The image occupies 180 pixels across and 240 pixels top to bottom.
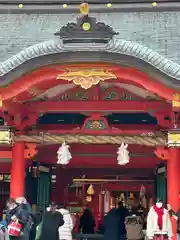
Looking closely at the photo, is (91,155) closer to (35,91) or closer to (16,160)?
(16,160)

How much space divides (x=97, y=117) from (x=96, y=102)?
36cm

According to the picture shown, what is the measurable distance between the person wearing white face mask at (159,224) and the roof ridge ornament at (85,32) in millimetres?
3307

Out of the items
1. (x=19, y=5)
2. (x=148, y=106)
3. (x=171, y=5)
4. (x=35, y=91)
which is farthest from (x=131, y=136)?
(x=19, y=5)

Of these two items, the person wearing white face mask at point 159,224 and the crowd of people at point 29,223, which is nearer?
the crowd of people at point 29,223

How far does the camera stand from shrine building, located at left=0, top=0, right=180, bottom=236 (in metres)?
8.64

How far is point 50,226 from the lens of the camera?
382 inches

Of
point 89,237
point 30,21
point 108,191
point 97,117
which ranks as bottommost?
point 89,237

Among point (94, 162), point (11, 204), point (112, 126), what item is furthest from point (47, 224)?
point (94, 162)

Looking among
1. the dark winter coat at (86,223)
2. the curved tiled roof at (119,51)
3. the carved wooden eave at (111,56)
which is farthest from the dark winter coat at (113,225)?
the curved tiled roof at (119,51)

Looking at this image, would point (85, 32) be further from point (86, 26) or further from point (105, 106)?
point (105, 106)

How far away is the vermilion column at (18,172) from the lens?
10461 mm

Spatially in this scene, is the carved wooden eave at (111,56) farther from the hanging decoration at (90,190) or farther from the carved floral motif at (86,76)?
the hanging decoration at (90,190)

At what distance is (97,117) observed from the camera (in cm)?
1042

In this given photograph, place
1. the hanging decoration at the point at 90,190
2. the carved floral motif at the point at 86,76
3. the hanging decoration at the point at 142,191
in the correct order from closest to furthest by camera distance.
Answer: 1. the carved floral motif at the point at 86,76
2. the hanging decoration at the point at 142,191
3. the hanging decoration at the point at 90,190
